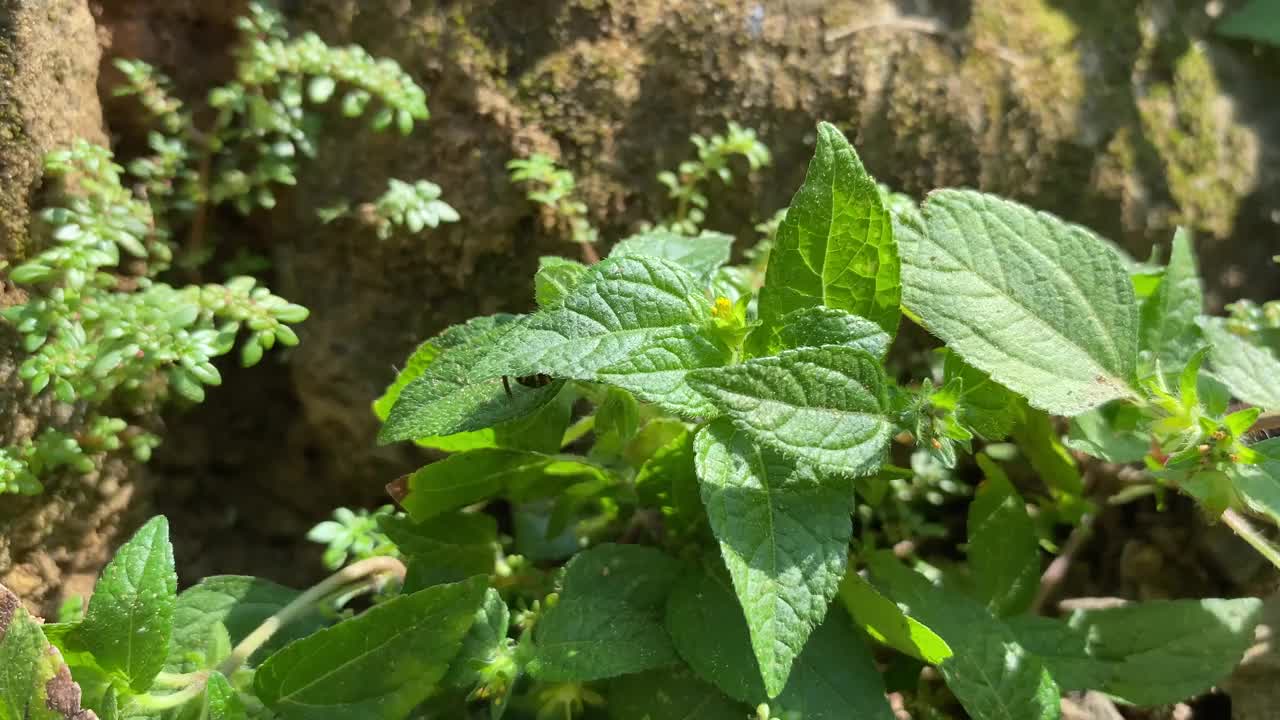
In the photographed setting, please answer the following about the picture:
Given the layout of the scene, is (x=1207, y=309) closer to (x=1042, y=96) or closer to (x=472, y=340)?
(x=1042, y=96)

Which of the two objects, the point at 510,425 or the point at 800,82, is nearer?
the point at 510,425

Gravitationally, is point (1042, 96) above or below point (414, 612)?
above

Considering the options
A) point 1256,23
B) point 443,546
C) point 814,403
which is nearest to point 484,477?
point 443,546

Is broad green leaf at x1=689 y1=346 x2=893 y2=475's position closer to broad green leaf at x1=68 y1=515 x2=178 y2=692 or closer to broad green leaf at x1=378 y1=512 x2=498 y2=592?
broad green leaf at x1=378 y1=512 x2=498 y2=592

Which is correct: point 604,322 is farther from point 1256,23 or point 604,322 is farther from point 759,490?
point 1256,23

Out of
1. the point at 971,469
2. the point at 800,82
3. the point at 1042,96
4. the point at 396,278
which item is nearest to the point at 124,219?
the point at 396,278

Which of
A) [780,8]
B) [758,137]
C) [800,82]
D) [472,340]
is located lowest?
[472,340]

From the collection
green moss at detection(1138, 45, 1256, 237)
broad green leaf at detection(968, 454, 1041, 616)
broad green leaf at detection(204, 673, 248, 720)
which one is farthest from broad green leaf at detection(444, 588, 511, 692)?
green moss at detection(1138, 45, 1256, 237)
